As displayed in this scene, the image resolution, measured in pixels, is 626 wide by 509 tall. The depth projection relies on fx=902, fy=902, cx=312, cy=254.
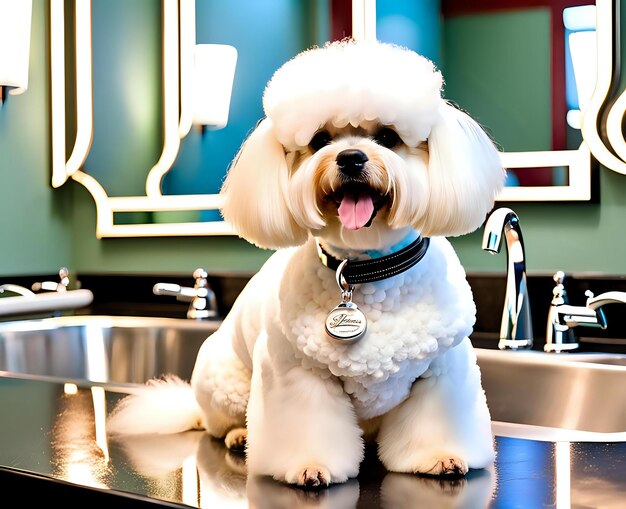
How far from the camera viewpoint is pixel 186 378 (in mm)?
2000

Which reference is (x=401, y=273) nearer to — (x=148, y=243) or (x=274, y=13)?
(x=274, y=13)

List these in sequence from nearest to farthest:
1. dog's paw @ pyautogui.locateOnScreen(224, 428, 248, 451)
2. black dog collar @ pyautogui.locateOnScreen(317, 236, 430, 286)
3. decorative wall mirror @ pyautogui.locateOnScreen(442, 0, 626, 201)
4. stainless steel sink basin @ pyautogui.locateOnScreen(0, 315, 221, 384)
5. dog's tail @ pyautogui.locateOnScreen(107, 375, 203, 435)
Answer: black dog collar @ pyautogui.locateOnScreen(317, 236, 430, 286) < dog's paw @ pyautogui.locateOnScreen(224, 428, 248, 451) < dog's tail @ pyautogui.locateOnScreen(107, 375, 203, 435) < decorative wall mirror @ pyautogui.locateOnScreen(442, 0, 626, 201) < stainless steel sink basin @ pyautogui.locateOnScreen(0, 315, 221, 384)

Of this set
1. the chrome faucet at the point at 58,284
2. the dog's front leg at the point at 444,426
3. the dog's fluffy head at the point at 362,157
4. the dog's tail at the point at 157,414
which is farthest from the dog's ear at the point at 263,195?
the chrome faucet at the point at 58,284

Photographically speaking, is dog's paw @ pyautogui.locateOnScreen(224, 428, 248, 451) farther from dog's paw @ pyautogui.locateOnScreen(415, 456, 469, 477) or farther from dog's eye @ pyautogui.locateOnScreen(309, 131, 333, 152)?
dog's eye @ pyautogui.locateOnScreen(309, 131, 333, 152)

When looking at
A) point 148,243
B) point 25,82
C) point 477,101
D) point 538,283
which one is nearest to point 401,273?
point 538,283

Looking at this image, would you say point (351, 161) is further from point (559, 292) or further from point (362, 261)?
point (559, 292)

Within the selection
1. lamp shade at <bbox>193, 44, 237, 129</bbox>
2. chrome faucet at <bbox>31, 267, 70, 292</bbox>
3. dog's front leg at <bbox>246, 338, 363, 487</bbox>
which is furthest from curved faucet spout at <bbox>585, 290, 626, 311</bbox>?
chrome faucet at <bbox>31, 267, 70, 292</bbox>

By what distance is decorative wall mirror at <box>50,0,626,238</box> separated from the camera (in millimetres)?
2170

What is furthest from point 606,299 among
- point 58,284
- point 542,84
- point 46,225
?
point 46,225

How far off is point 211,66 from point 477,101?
755 millimetres

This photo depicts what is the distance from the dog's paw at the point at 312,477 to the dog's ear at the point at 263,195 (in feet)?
0.78

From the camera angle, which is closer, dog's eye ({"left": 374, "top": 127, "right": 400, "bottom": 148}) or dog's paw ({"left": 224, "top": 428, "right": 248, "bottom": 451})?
dog's eye ({"left": 374, "top": 127, "right": 400, "bottom": 148})

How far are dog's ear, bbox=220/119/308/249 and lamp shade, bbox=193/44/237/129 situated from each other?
52.2 inches

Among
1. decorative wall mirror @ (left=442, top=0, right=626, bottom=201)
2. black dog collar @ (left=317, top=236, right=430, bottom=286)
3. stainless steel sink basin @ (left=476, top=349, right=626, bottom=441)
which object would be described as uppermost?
decorative wall mirror @ (left=442, top=0, right=626, bottom=201)
